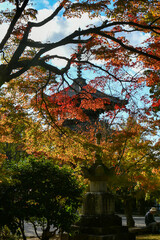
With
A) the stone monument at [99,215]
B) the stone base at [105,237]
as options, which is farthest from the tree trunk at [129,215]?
the stone base at [105,237]

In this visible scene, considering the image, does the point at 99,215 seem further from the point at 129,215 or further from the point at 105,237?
the point at 129,215

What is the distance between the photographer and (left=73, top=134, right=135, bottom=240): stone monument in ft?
29.3

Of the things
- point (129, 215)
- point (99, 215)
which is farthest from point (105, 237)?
point (129, 215)

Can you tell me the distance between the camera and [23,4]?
682cm

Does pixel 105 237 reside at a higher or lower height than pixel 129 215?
lower

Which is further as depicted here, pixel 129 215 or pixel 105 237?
pixel 129 215

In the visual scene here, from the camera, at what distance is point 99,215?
9.45 metres

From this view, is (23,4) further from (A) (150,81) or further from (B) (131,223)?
(B) (131,223)

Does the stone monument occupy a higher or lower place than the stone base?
higher

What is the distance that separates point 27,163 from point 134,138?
870 centimetres

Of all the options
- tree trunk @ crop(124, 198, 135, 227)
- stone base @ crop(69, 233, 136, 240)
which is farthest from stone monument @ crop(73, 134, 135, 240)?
tree trunk @ crop(124, 198, 135, 227)

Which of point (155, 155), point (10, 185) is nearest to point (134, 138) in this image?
point (155, 155)

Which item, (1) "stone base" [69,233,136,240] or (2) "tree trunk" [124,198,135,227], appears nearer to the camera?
(1) "stone base" [69,233,136,240]

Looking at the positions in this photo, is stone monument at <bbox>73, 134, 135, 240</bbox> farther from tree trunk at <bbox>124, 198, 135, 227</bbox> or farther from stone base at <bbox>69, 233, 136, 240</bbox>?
tree trunk at <bbox>124, 198, 135, 227</bbox>
